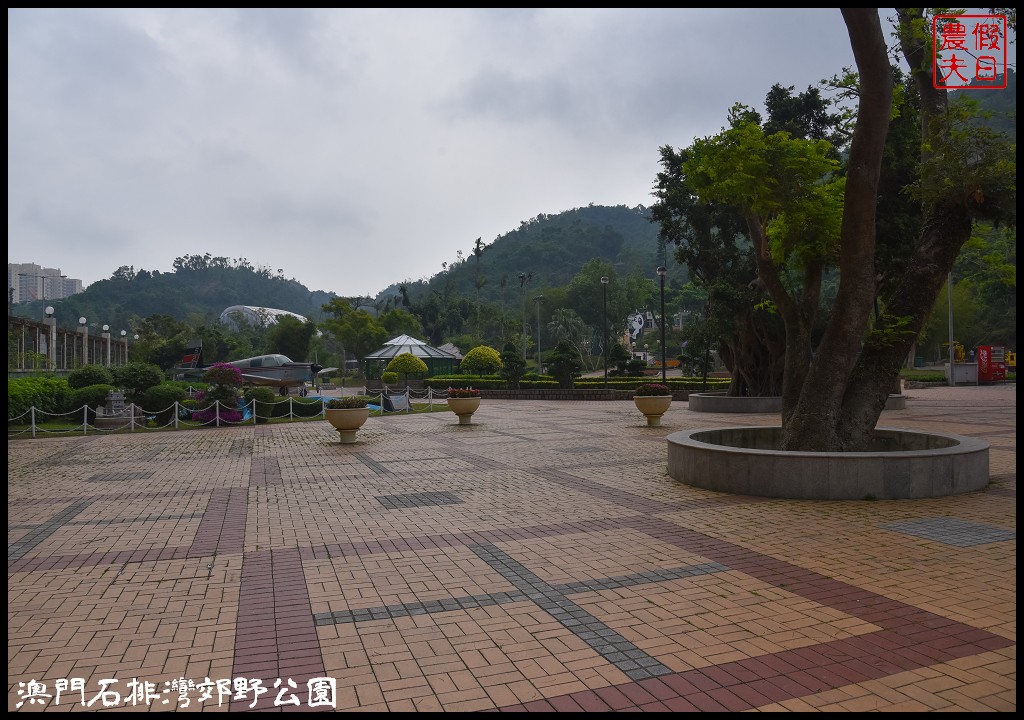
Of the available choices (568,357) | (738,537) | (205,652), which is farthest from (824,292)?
(205,652)

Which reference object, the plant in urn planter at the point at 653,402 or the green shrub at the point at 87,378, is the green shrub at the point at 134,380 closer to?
the green shrub at the point at 87,378

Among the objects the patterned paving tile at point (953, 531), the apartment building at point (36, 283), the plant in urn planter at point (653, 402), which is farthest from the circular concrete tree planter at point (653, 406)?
the apartment building at point (36, 283)

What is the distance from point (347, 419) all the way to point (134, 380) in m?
11.2

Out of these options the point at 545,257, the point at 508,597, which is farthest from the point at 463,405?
the point at 545,257

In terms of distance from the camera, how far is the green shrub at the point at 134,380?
74.3ft

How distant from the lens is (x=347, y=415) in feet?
50.3

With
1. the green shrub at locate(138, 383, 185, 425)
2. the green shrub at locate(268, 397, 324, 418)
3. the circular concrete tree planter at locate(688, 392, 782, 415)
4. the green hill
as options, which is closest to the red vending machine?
the circular concrete tree planter at locate(688, 392, 782, 415)

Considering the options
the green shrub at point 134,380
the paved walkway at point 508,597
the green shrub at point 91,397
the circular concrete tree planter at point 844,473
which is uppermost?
the green shrub at point 134,380

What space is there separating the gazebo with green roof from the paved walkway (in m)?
34.3

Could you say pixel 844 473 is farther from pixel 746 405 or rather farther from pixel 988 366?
pixel 988 366

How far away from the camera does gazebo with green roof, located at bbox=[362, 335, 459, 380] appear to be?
44.5 metres

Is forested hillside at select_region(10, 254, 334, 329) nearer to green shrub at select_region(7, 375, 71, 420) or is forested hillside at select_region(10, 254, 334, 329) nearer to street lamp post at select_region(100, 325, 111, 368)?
street lamp post at select_region(100, 325, 111, 368)

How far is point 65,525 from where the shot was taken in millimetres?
7766

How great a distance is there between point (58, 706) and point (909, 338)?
982cm
